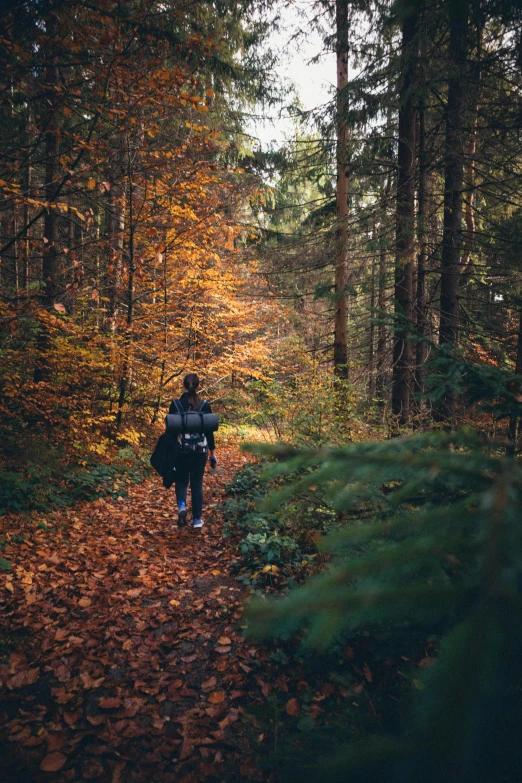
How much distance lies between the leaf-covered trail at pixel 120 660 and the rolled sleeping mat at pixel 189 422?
171cm

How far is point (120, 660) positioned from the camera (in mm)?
3113

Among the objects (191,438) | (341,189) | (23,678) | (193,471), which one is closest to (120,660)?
(23,678)

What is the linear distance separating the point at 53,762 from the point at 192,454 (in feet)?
11.1

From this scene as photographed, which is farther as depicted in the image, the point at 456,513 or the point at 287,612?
the point at 456,513

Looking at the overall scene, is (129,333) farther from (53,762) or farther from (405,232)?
(53,762)

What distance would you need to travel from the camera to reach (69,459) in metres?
7.19

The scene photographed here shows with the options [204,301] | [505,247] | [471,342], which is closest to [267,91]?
[204,301]

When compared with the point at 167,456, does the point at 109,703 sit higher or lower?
lower

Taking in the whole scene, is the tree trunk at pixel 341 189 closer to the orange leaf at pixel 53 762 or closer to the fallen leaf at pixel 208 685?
the fallen leaf at pixel 208 685

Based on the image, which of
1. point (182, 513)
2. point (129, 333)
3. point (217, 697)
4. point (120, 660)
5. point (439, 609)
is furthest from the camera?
point (129, 333)

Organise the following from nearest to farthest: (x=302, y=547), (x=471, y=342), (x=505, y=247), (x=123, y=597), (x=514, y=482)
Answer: (x=514, y=482) < (x=123, y=597) < (x=302, y=547) < (x=505, y=247) < (x=471, y=342)

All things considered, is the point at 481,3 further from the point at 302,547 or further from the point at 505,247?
the point at 302,547

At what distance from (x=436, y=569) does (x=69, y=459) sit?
7658 mm

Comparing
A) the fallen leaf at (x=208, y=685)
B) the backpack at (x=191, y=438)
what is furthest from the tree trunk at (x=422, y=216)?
the fallen leaf at (x=208, y=685)
